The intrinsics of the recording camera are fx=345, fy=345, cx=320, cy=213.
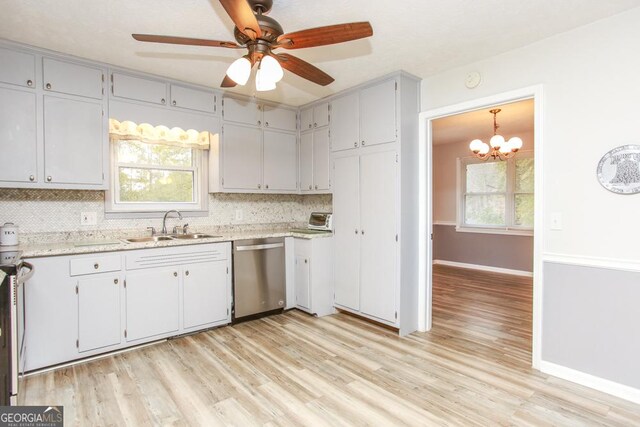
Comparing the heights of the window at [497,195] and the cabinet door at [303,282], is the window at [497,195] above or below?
above

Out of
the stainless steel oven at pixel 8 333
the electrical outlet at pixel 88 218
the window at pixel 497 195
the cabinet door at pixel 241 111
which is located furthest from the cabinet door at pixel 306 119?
the window at pixel 497 195

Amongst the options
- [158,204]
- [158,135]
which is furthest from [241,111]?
[158,204]

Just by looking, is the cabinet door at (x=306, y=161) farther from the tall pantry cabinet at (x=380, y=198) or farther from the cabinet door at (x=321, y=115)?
the tall pantry cabinet at (x=380, y=198)

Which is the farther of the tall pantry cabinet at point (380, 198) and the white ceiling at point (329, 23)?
the tall pantry cabinet at point (380, 198)

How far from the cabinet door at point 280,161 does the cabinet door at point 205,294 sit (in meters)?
1.20

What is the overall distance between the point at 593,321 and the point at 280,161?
10.8ft

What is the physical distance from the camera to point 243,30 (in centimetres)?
177

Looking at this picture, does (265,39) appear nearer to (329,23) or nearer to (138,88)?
(329,23)

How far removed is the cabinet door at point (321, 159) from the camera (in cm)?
397

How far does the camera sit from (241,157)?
3.86 metres

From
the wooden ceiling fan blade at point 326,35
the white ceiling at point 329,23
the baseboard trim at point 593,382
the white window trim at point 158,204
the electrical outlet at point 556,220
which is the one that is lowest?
the baseboard trim at point 593,382

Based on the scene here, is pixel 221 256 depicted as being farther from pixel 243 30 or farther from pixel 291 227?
pixel 243 30

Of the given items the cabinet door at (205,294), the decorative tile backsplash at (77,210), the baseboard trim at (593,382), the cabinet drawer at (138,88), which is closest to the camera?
the baseboard trim at (593,382)

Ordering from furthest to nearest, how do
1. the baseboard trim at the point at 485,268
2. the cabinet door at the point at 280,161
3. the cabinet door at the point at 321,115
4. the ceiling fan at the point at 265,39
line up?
the baseboard trim at the point at 485,268
the cabinet door at the point at 280,161
the cabinet door at the point at 321,115
the ceiling fan at the point at 265,39
